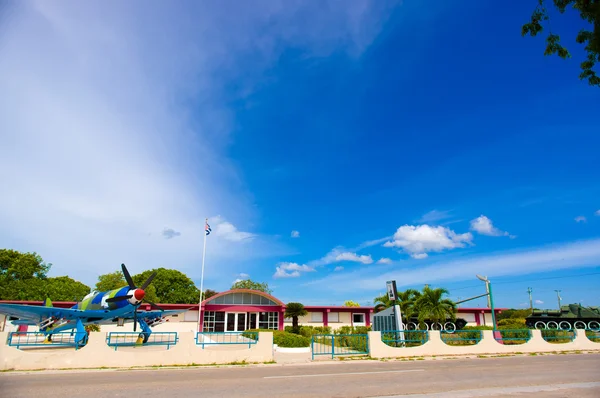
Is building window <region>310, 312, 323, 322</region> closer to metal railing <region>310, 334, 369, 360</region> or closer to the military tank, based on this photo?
metal railing <region>310, 334, 369, 360</region>

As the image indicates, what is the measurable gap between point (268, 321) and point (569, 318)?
87.0ft

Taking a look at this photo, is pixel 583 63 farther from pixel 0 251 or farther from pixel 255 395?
pixel 0 251

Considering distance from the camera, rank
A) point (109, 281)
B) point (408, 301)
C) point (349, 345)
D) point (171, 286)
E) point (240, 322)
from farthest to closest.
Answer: point (171, 286), point (109, 281), point (240, 322), point (408, 301), point (349, 345)

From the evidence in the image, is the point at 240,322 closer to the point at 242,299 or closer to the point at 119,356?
the point at 242,299

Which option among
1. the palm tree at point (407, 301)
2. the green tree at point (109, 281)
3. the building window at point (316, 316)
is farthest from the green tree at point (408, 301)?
the green tree at point (109, 281)

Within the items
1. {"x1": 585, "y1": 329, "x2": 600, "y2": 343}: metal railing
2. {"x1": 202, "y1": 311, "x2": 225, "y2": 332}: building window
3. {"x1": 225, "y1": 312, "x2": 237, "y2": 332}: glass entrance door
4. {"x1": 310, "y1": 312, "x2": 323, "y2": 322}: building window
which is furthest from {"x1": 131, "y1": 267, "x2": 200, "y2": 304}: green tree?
{"x1": 585, "y1": 329, "x2": 600, "y2": 343}: metal railing

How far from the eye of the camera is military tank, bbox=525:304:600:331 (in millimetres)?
27953

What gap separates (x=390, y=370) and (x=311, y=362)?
3.91 meters

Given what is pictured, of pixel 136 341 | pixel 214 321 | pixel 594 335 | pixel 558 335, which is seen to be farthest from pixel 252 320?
pixel 594 335

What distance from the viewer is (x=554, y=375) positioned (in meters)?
12.0

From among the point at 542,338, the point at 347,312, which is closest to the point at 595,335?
the point at 542,338

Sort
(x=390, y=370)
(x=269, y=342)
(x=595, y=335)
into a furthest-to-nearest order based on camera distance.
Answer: (x=595, y=335)
(x=269, y=342)
(x=390, y=370)

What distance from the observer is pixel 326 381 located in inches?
433

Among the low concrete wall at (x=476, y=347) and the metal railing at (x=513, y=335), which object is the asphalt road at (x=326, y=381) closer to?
the low concrete wall at (x=476, y=347)
